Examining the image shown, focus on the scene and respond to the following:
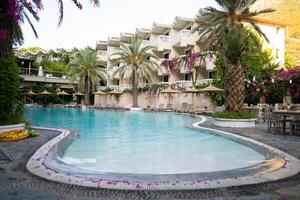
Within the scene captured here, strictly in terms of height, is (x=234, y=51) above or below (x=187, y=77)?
below

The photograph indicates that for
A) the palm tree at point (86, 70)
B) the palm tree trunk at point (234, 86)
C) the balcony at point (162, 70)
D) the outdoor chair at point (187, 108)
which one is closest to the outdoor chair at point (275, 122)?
the palm tree trunk at point (234, 86)

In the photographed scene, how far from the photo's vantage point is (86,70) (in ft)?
160

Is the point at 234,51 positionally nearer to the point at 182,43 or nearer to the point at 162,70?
the point at 182,43

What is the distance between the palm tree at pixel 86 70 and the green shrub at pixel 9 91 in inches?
1428

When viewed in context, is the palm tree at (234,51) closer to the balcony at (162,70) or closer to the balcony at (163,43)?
the balcony at (162,70)

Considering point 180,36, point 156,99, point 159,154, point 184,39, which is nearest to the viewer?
point 159,154

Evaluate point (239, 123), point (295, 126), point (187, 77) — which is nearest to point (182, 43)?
point (187, 77)

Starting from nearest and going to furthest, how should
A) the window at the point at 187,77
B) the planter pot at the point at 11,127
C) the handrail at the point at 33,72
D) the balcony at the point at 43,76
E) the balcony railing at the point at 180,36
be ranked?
the planter pot at the point at 11,127 < the balcony railing at the point at 180,36 < the window at the point at 187,77 < the balcony at the point at 43,76 < the handrail at the point at 33,72

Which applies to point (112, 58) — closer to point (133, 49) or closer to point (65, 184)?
point (133, 49)

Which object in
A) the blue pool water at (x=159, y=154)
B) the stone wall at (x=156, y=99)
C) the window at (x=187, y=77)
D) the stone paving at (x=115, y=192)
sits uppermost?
the window at (x=187, y=77)

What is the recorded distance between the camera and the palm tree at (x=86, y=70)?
159 ft

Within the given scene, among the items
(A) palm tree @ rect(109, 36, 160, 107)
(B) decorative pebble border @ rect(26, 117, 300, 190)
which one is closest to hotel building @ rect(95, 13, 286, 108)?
(A) palm tree @ rect(109, 36, 160, 107)

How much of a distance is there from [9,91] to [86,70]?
121 ft

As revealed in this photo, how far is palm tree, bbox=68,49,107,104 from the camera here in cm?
4853
